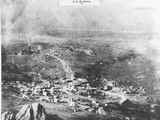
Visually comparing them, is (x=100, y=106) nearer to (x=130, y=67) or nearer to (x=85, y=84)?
(x=85, y=84)

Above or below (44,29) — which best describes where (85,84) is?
below

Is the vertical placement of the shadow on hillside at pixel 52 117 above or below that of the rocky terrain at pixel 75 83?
below

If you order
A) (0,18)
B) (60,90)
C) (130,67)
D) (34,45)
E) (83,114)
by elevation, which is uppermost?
(0,18)

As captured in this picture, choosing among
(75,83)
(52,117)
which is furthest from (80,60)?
(52,117)

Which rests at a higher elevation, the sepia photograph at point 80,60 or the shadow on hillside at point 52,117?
the sepia photograph at point 80,60

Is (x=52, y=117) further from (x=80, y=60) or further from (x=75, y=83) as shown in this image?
(x=80, y=60)

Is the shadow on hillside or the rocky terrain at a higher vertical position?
the rocky terrain

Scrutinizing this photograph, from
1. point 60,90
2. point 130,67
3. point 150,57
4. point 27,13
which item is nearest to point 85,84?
point 60,90

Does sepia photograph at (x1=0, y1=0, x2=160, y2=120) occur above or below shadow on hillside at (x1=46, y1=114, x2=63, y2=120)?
above
